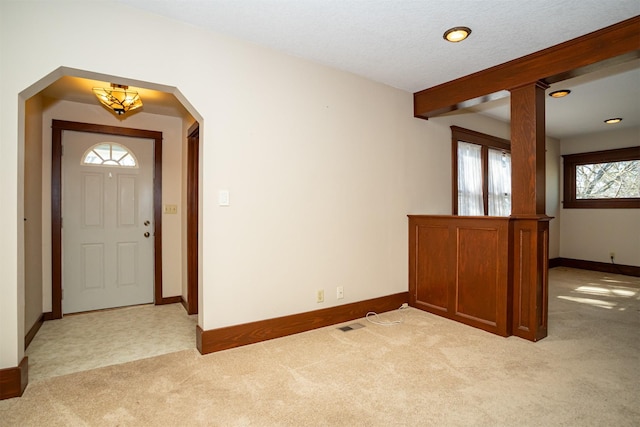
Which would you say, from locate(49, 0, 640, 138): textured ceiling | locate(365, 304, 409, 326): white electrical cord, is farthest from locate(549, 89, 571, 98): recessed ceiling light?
locate(365, 304, 409, 326): white electrical cord

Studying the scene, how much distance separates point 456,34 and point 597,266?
6.06 metres

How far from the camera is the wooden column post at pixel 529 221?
295 centimetres

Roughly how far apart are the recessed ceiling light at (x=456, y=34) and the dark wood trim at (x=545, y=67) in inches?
31.2

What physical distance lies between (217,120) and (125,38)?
0.81 m

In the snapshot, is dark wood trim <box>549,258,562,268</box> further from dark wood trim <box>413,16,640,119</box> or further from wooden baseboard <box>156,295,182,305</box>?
wooden baseboard <box>156,295,182,305</box>

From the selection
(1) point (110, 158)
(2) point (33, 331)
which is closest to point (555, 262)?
(1) point (110, 158)

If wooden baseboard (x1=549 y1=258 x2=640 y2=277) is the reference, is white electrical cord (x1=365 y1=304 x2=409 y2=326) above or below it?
below

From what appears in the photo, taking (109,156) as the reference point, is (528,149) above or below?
below

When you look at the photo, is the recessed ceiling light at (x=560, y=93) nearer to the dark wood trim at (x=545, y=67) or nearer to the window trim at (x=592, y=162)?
the dark wood trim at (x=545, y=67)

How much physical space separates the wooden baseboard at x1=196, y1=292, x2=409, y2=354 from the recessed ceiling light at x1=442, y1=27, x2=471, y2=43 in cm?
262

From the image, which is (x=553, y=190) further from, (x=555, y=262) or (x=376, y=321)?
(x=376, y=321)

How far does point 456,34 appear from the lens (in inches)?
105

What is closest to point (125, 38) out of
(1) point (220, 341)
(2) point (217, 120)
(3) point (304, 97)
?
(2) point (217, 120)

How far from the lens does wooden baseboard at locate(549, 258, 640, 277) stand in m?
5.84
